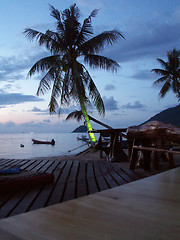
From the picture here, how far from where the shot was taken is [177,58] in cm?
2358

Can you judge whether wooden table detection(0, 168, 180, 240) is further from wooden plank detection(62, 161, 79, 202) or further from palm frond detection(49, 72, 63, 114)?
palm frond detection(49, 72, 63, 114)

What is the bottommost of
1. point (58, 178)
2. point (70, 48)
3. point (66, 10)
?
point (58, 178)

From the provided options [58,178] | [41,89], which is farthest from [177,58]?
[58,178]

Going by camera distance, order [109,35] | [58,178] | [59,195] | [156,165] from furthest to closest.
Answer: [109,35] < [156,165] < [58,178] < [59,195]

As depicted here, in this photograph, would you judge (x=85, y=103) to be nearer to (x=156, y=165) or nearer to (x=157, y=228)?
(x=156, y=165)

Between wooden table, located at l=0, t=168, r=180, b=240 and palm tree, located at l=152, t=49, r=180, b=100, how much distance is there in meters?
24.7

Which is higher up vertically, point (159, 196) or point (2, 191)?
point (159, 196)

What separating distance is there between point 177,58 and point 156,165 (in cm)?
2259

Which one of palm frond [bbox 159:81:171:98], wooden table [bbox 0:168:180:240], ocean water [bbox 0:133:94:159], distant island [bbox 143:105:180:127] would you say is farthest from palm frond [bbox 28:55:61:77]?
distant island [bbox 143:105:180:127]

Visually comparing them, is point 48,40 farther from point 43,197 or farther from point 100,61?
point 43,197

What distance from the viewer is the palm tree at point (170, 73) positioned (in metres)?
23.6

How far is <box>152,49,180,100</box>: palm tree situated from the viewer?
23562 mm

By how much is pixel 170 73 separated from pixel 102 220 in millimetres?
25950

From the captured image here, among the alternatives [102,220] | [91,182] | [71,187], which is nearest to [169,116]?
[91,182]
